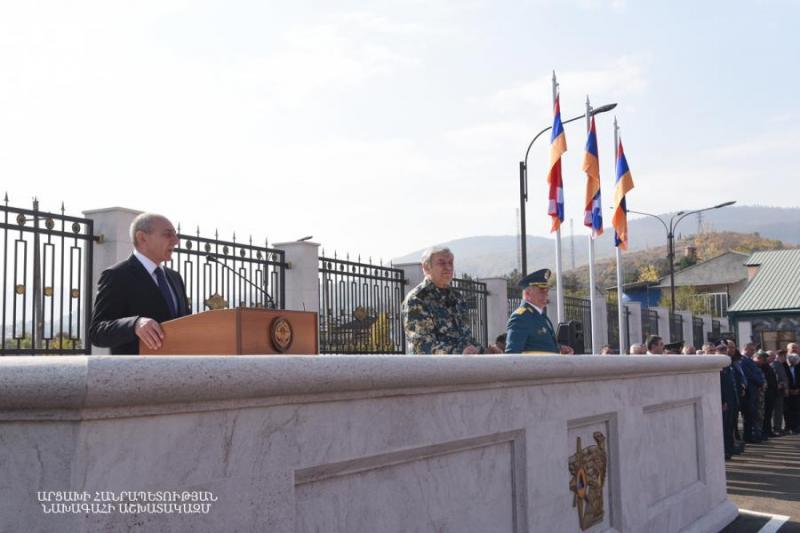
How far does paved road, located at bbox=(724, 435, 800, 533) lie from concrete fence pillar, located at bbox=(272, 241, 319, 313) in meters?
5.53

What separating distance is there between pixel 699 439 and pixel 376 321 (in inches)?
251

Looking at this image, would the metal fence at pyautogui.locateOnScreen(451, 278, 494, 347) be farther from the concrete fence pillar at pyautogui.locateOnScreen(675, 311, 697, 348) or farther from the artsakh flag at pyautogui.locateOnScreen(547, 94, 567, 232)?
the concrete fence pillar at pyautogui.locateOnScreen(675, 311, 697, 348)

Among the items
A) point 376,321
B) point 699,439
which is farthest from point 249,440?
point 376,321

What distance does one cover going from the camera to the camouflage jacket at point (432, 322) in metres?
4.93

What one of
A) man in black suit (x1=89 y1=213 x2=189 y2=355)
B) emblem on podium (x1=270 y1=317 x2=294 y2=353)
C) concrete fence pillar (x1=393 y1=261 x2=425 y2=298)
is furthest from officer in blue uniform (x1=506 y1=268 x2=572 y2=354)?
concrete fence pillar (x1=393 y1=261 x2=425 y2=298)

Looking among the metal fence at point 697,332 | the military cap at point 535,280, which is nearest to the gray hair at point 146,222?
the military cap at point 535,280

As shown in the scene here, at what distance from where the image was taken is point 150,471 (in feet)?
6.24

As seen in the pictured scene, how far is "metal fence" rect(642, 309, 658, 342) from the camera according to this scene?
2600 centimetres

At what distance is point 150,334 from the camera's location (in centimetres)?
312

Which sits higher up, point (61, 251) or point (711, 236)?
point (711, 236)

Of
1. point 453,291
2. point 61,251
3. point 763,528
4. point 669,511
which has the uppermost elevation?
point 61,251

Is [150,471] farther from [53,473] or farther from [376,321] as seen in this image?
[376,321]

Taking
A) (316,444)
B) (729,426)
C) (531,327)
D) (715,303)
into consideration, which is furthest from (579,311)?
(715,303)

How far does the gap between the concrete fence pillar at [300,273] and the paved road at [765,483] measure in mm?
5533
